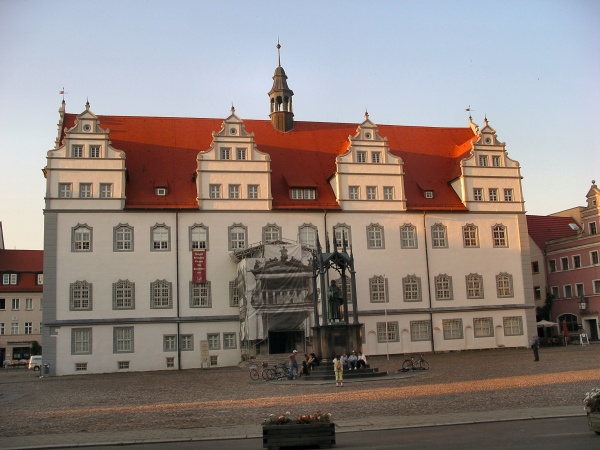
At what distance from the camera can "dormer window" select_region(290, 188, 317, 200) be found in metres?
48.6

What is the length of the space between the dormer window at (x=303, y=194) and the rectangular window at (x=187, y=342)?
11294 mm

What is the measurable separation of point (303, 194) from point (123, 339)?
14.9 meters

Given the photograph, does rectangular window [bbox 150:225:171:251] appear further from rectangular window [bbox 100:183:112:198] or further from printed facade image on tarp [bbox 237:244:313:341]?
printed facade image on tarp [bbox 237:244:313:341]

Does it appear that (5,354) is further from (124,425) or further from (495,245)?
(124,425)

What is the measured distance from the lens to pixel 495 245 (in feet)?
167

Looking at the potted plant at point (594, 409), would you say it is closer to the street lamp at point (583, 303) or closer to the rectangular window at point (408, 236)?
the rectangular window at point (408, 236)

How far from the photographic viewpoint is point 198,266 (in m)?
45.6

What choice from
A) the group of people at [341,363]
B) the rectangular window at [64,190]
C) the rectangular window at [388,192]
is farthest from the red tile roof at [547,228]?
the rectangular window at [64,190]

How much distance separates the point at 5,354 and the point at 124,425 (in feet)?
204

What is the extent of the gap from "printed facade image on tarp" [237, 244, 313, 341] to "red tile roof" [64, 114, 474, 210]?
13.6 feet

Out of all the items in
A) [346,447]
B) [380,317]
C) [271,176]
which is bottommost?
[346,447]

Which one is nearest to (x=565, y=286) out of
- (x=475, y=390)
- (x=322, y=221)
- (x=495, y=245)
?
(x=495, y=245)

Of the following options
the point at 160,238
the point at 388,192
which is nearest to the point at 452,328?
the point at 388,192

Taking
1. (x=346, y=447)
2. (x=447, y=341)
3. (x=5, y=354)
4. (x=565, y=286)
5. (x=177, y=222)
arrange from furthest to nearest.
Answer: (x=5, y=354), (x=565, y=286), (x=447, y=341), (x=177, y=222), (x=346, y=447)
